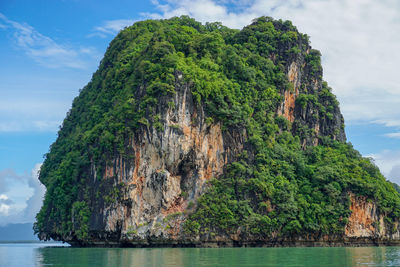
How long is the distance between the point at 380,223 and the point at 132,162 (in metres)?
22.1

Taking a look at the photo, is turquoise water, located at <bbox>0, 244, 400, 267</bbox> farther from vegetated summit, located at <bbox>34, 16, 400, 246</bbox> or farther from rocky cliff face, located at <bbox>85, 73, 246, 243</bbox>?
vegetated summit, located at <bbox>34, 16, 400, 246</bbox>

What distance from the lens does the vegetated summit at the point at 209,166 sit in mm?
35406

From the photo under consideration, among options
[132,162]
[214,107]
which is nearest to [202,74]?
[214,107]

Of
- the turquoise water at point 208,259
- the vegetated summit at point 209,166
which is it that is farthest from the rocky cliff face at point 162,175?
the turquoise water at point 208,259

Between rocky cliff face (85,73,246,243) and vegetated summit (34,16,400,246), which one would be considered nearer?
rocky cliff face (85,73,246,243)

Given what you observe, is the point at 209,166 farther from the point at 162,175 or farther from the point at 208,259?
the point at 208,259

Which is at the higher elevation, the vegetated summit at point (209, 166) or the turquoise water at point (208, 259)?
the vegetated summit at point (209, 166)

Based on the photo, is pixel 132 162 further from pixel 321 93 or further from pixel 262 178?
pixel 321 93

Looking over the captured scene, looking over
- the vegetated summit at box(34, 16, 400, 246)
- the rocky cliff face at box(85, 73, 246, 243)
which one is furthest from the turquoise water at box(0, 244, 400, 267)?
the vegetated summit at box(34, 16, 400, 246)

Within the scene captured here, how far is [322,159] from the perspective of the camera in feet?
145

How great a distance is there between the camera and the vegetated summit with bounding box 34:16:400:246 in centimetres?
3541

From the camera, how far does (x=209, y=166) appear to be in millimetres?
37875

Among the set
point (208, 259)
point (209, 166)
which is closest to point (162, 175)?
point (209, 166)

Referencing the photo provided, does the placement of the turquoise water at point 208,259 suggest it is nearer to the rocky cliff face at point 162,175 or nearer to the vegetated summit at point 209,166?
the rocky cliff face at point 162,175
